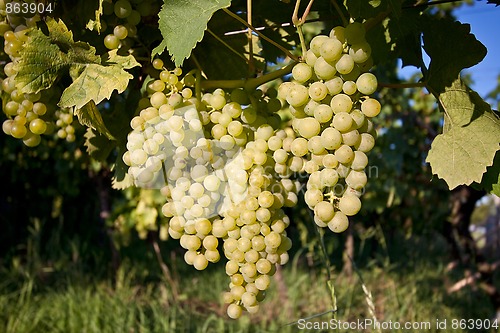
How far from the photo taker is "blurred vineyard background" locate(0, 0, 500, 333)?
292 centimetres

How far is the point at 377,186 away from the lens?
4.09 m

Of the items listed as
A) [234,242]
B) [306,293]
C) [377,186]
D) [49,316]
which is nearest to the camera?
[234,242]

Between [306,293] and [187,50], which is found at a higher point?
[187,50]

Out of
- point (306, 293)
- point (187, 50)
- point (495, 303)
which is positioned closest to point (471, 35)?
point (187, 50)

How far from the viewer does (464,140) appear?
75cm

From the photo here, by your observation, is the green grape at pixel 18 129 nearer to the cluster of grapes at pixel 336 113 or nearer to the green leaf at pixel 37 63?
the green leaf at pixel 37 63

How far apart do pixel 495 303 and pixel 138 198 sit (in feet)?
9.30

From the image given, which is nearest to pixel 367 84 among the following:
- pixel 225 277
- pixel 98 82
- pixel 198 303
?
pixel 98 82

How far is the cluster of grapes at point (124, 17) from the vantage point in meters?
0.77

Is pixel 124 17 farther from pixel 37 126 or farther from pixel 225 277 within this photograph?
pixel 225 277

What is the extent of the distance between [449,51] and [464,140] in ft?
0.58

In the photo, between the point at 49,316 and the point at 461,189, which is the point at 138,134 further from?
the point at 461,189
